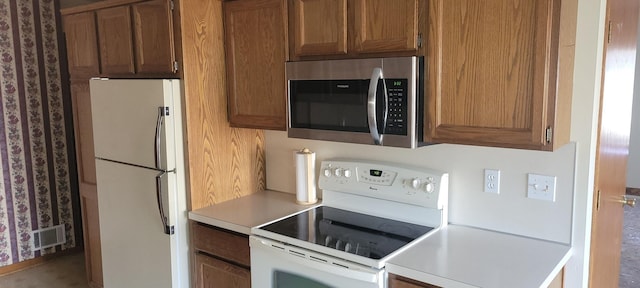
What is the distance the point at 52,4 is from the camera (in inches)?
151

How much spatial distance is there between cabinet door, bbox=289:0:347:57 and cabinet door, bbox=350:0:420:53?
0.07 metres

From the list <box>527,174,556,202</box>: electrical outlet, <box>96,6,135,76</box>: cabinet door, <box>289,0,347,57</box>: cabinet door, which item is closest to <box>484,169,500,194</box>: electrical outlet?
<box>527,174,556,202</box>: electrical outlet

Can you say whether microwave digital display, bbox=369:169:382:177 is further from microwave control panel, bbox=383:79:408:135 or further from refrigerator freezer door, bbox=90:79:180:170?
refrigerator freezer door, bbox=90:79:180:170

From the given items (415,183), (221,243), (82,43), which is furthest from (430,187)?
(82,43)

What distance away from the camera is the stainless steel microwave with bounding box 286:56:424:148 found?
188cm

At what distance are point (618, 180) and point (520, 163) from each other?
2.37 ft

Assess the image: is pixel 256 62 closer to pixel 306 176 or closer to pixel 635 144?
pixel 306 176

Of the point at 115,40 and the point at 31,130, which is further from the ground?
the point at 115,40

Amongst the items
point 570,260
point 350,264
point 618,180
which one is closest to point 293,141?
point 350,264

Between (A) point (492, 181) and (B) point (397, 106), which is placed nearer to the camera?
(B) point (397, 106)

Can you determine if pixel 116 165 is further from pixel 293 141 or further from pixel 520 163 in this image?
pixel 520 163

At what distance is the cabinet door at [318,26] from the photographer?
2062 millimetres

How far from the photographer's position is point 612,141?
2117mm

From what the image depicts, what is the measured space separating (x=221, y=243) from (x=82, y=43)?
1513 mm
